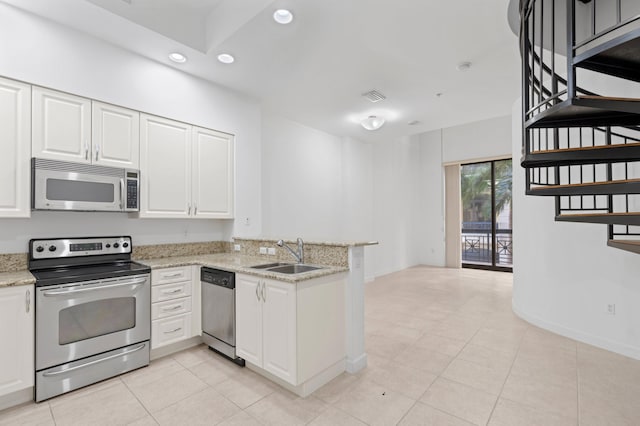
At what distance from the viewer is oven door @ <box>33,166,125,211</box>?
7.99 ft

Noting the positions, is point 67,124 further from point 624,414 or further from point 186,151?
point 624,414

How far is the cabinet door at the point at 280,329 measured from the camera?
2.19 m

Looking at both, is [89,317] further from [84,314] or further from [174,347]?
[174,347]

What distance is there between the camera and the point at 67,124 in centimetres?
260

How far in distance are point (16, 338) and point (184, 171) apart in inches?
75.9

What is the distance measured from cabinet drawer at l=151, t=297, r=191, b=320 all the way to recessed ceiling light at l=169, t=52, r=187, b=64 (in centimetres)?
243

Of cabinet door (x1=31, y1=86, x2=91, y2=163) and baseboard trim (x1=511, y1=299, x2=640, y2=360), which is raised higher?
cabinet door (x1=31, y1=86, x2=91, y2=163)

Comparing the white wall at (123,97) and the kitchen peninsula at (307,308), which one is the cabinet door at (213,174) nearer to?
the white wall at (123,97)

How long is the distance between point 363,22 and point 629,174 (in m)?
2.82

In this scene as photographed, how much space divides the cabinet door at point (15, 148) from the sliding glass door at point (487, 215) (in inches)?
313

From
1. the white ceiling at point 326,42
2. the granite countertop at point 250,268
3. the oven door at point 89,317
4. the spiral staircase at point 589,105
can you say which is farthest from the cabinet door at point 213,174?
the spiral staircase at point 589,105

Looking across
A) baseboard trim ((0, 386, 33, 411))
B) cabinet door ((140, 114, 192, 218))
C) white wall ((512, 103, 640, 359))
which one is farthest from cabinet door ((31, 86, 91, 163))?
white wall ((512, 103, 640, 359))

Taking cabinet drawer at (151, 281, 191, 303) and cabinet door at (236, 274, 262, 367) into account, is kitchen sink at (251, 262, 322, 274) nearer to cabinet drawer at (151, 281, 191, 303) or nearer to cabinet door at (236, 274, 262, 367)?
cabinet door at (236, 274, 262, 367)

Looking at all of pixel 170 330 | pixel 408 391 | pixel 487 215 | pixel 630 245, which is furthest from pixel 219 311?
pixel 487 215
